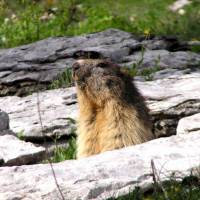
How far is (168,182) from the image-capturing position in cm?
527

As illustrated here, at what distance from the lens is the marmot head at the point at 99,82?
681 centimetres

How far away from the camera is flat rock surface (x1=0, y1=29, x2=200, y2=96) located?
977cm

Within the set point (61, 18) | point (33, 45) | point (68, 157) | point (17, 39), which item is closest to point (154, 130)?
point (68, 157)

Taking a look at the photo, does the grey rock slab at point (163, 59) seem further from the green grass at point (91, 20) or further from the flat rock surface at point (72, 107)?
the green grass at point (91, 20)

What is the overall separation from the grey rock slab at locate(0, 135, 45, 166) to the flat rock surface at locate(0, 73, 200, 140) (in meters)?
1.17

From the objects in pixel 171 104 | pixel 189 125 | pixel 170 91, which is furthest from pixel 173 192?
pixel 170 91

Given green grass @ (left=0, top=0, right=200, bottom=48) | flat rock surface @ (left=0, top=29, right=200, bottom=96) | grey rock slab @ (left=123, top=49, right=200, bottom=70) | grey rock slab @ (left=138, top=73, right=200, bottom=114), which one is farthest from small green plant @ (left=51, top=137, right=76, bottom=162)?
green grass @ (left=0, top=0, right=200, bottom=48)

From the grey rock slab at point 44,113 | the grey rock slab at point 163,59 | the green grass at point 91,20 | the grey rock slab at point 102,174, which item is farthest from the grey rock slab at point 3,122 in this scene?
the green grass at point 91,20

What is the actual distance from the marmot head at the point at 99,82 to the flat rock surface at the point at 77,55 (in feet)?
8.77

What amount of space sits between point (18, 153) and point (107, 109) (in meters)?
0.86

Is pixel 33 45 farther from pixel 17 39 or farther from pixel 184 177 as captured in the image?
pixel 184 177

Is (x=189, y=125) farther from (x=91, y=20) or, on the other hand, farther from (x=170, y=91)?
(x=91, y=20)

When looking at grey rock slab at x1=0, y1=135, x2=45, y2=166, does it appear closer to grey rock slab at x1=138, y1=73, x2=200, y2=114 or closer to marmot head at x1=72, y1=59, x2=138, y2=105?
marmot head at x1=72, y1=59, x2=138, y2=105

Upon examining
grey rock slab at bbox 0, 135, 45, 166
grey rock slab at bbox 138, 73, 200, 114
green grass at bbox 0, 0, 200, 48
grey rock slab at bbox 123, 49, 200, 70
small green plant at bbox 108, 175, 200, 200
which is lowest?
green grass at bbox 0, 0, 200, 48
